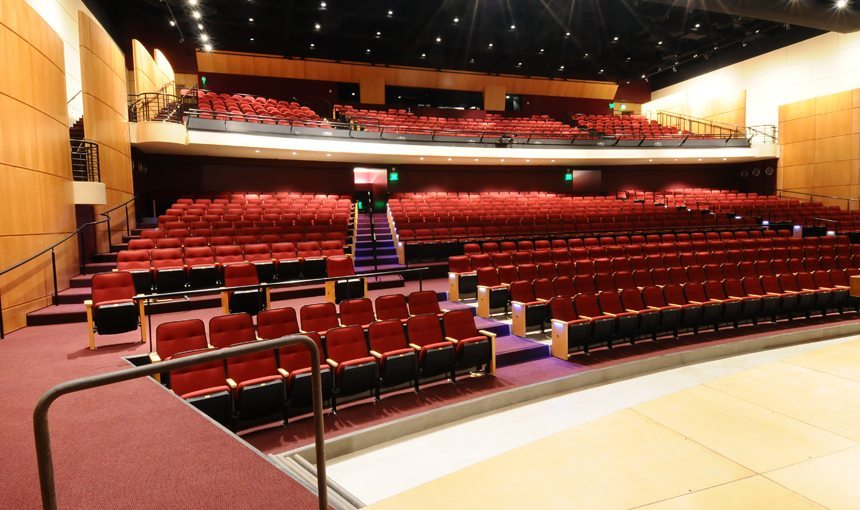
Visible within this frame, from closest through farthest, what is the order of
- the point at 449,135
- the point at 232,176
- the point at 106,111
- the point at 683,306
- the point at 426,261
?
the point at 683,306 → the point at 106,111 → the point at 426,261 → the point at 232,176 → the point at 449,135

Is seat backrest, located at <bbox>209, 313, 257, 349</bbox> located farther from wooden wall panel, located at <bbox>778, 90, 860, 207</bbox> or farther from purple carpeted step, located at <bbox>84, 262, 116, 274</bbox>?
wooden wall panel, located at <bbox>778, 90, 860, 207</bbox>

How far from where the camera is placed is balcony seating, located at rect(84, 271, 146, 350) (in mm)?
3242

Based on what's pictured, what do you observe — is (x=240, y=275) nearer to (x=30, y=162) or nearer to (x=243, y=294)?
(x=243, y=294)

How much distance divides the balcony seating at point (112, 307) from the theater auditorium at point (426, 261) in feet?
0.08

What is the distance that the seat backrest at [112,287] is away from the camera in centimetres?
355

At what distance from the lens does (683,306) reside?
172 inches

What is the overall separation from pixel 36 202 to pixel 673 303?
5892 millimetres

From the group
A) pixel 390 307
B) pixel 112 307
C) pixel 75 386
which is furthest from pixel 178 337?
pixel 75 386

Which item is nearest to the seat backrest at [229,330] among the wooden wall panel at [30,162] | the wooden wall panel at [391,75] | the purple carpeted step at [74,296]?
the wooden wall panel at [30,162]

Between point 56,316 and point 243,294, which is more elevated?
point 243,294

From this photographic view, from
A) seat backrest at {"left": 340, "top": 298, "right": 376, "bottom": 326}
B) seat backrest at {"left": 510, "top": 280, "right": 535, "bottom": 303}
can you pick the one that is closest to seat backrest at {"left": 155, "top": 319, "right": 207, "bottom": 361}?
seat backrest at {"left": 340, "top": 298, "right": 376, "bottom": 326}

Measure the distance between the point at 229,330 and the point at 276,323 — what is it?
A: 12.1 inches

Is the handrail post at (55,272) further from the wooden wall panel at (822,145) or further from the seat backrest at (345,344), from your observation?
the wooden wall panel at (822,145)

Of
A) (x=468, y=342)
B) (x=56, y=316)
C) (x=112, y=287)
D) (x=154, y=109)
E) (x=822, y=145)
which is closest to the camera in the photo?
(x=468, y=342)
